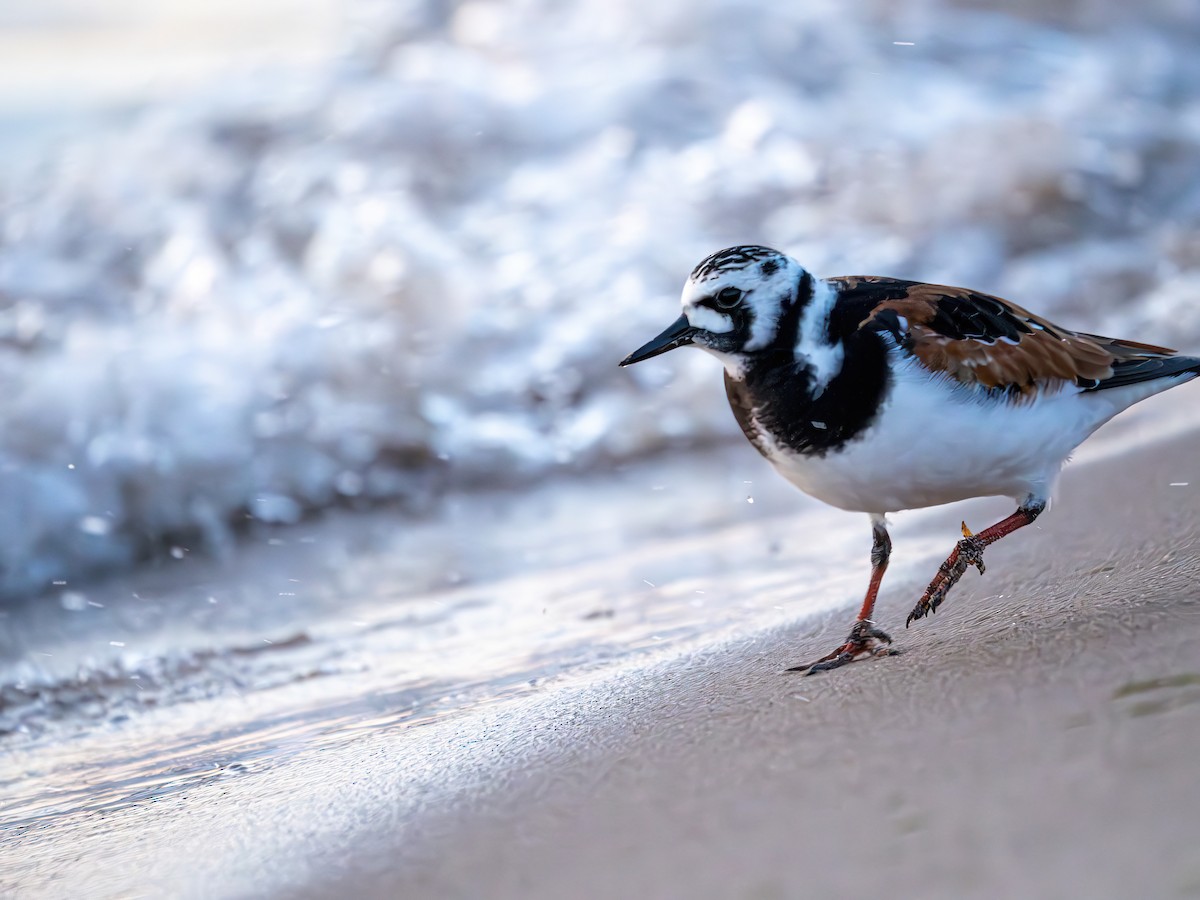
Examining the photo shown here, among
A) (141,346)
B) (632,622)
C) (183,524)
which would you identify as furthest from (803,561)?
(141,346)

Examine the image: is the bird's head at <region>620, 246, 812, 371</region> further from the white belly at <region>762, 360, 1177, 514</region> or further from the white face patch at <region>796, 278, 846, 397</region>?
the white belly at <region>762, 360, 1177, 514</region>

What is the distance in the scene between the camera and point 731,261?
2482 millimetres

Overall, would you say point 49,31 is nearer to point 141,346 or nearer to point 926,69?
point 141,346

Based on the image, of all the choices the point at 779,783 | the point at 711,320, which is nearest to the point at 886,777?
the point at 779,783

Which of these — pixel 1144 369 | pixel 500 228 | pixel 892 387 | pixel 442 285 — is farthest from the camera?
pixel 500 228

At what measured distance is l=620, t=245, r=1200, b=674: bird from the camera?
2320 millimetres

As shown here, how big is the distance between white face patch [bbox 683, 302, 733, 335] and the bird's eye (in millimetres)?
19

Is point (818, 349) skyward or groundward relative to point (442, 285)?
groundward

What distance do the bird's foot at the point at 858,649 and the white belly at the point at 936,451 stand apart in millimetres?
236

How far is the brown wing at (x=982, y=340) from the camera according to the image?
2383 millimetres

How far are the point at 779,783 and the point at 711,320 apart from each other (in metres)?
1.03

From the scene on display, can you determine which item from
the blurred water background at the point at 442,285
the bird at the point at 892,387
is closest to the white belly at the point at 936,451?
the bird at the point at 892,387

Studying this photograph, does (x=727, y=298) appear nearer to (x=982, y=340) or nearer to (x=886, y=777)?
(x=982, y=340)

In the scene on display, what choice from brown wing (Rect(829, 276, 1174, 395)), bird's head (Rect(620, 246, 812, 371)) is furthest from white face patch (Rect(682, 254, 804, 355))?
brown wing (Rect(829, 276, 1174, 395))
